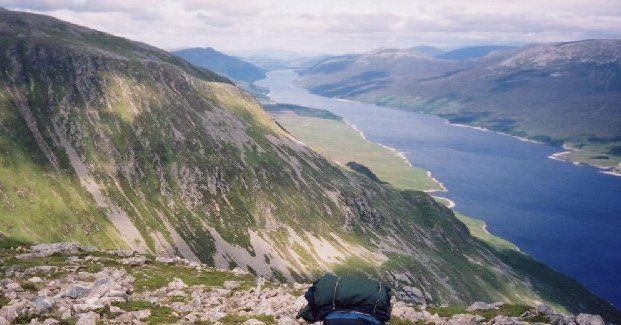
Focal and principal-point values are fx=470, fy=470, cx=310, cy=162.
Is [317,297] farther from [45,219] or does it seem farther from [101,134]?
[101,134]

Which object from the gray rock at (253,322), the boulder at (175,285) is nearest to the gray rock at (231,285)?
the boulder at (175,285)

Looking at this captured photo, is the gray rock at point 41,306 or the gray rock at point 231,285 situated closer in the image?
the gray rock at point 41,306

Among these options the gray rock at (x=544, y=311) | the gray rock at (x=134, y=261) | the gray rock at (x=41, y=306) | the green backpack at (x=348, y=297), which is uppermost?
the green backpack at (x=348, y=297)

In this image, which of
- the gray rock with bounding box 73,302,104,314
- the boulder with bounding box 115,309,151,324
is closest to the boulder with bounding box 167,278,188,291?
the boulder with bounding box 115,309,151,324

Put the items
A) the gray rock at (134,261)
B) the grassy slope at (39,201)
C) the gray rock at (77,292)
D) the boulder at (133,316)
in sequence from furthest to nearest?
the grassy slope at (39,201) → the gray rock at (134,261) → the gray rock at (77,292) → the boulder at (133,316)

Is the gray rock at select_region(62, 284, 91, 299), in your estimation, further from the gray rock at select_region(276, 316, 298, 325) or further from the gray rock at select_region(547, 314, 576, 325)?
the gray rock at select_region(547, 314, 576, 325)

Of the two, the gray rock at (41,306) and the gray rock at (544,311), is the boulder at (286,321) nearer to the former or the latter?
the gray rock at (41,306)

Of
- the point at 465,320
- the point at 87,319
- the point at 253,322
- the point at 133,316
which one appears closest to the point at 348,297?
the point at 253,322

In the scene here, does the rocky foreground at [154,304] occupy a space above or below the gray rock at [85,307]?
below

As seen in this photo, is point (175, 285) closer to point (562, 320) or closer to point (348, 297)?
point (348, 297)
